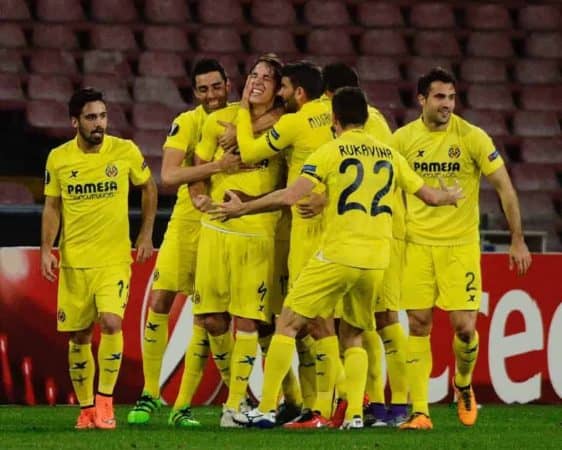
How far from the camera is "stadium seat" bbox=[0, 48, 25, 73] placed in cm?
1496

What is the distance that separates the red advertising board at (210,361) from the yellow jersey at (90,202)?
181 centimetres

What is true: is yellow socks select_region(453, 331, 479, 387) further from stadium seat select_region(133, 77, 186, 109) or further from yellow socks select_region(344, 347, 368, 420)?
stadium seat select_region(133, 77, 186, 109)

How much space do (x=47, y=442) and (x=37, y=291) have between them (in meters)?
2.95

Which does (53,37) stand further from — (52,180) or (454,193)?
(454,193)

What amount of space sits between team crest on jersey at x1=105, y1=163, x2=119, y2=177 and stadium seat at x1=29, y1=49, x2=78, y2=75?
5.65 metres

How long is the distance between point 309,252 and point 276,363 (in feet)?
2.25

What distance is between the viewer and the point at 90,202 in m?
9.55

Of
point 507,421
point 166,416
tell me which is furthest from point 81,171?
point 507,421

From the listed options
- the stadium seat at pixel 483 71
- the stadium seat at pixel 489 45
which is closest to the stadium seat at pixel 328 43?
the stadium seat at pixel 483 71

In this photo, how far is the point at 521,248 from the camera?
30.8 ft

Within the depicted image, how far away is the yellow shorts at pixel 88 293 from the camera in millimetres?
9453

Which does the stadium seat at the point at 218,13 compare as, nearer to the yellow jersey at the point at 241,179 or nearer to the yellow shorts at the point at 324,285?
the yellow jersey at the point at 241,179

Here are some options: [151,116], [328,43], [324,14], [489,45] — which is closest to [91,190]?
[151,116]

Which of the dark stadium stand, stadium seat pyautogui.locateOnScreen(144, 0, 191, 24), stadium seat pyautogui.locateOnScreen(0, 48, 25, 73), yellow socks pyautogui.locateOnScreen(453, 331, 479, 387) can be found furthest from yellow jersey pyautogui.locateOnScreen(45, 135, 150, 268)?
stadium seat pyautogui.locateOnScreen(144, 0, 191, 24)
